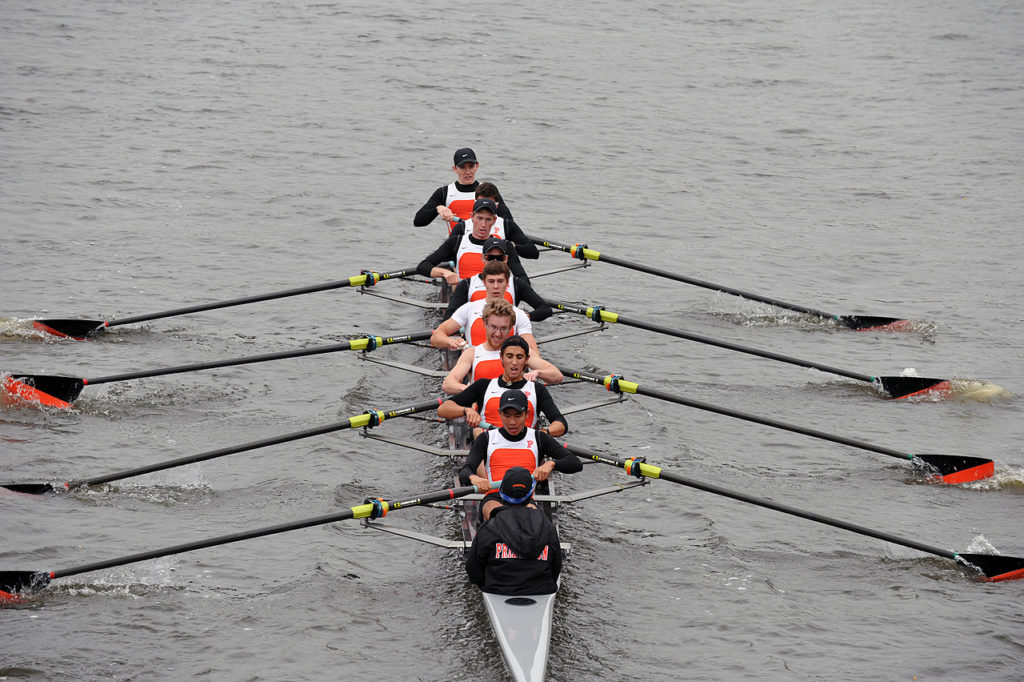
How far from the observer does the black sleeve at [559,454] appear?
10.2 m

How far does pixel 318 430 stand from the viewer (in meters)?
11.3

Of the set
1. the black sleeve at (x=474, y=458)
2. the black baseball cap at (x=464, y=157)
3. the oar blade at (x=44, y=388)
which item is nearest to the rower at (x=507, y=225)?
the black baseball cap at (x=464, y=157)

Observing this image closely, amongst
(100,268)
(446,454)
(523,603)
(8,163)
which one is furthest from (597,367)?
Result: (8,163)

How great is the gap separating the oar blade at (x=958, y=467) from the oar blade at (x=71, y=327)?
10.2 metres

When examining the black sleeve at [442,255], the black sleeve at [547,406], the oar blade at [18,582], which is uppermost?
the black sleeve at [442,255]

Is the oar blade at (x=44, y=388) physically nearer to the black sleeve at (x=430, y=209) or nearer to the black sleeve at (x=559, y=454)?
the black sleeve at (x=430, y=209)

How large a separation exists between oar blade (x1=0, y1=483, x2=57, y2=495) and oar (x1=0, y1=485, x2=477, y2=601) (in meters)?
1.51

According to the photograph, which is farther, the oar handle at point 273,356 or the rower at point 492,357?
the oar handle at point 273,356

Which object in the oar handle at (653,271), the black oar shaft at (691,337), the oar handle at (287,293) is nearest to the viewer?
the black oar shaft at (691,337)

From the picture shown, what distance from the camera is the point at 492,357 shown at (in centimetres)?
1157

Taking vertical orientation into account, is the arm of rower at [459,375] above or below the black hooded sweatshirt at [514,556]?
above

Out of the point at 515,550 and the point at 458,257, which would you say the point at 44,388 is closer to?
the point at 458,257

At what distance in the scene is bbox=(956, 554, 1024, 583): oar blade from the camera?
1093 centimetres

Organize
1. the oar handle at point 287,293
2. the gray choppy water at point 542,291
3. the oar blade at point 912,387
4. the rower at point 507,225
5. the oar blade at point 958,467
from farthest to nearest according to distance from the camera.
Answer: the oar handle at point 287,293
the oar blade at point 912,387
the rower at point 507,225
the oar blade at point 958,467
the gray choppy water at point 542,291
